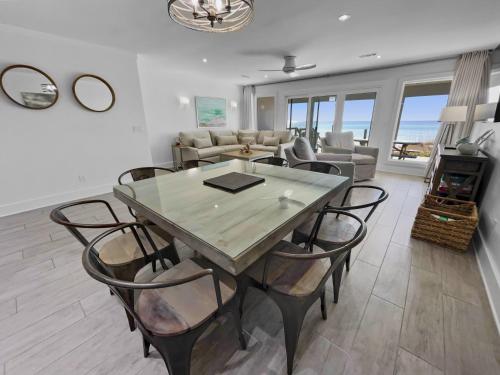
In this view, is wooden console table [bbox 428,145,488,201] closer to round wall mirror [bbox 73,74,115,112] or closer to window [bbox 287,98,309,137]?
window [bbox 287,98,309,137]

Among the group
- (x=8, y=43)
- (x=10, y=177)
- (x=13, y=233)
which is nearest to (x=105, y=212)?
(x=13, y=233)

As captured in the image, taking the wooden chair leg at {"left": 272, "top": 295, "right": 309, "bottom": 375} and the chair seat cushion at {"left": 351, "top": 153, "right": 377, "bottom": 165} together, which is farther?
the chair seat cushion at {"left": 351, "top": 153, "right": 377, "bottom": 165}

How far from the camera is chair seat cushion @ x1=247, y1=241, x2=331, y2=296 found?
96 cm

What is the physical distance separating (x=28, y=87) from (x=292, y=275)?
4012 mm

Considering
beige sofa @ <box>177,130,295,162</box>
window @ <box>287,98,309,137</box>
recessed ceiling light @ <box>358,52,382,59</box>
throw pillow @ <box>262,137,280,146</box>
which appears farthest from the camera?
window @ <box>287,98,309,137</box>

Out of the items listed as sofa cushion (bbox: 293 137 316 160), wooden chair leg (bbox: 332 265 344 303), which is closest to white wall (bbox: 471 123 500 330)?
wooden chair leg (bbox: 332 265 344 303)

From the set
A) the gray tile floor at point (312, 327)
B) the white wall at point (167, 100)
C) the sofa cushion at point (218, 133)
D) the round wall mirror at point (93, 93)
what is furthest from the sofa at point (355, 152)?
the round wall mirror at point (93, 93)

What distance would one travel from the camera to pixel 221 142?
589 centimetres

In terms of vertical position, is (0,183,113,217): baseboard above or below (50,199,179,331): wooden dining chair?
below

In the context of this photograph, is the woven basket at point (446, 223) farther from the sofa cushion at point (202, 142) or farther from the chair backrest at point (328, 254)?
the sofa cushion at point (202, 142)

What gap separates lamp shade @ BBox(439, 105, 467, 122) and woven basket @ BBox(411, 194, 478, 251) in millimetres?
2122

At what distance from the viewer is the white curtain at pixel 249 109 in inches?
270

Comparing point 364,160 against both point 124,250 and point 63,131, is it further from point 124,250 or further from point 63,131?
point 63,131

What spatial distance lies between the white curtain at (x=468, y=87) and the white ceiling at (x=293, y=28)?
0.25m
